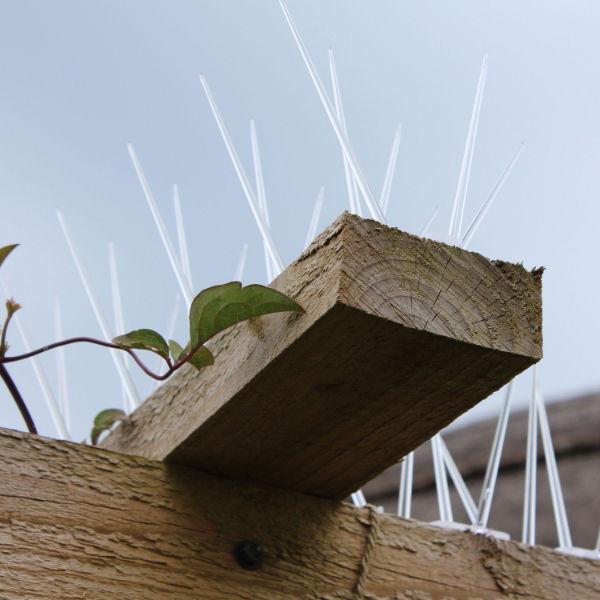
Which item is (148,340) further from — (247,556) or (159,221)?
(159,221)

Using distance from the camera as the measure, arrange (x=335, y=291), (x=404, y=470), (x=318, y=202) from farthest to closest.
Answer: (x=318, y=202) < (x=404, y=470) < (x=335, y=291)

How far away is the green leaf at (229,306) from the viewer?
572mm

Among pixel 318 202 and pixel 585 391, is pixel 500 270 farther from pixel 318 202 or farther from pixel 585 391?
pixel 585 391

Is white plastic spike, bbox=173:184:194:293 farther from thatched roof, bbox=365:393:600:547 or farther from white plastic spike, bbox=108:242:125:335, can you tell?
thatched roof, bbox=365:393:600:547

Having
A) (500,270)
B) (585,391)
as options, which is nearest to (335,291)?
(500,270)

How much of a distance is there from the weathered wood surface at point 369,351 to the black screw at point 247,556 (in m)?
0.09

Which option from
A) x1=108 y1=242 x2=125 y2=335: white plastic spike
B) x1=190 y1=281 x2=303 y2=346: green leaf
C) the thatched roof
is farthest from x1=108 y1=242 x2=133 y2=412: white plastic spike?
the thatched roof

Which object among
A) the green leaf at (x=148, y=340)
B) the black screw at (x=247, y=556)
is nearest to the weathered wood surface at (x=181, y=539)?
the black screw at (x=247, y=556)

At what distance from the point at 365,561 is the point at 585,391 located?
2.14 meters

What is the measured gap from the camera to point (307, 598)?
2.43 feet

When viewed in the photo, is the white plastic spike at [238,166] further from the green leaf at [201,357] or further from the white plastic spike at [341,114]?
the green leaf at [201,357]

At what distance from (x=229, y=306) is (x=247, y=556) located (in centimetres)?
25

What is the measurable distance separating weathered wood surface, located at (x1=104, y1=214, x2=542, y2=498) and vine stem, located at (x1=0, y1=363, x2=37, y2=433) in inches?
5.7

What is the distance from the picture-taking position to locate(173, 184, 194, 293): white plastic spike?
1.04 meters
